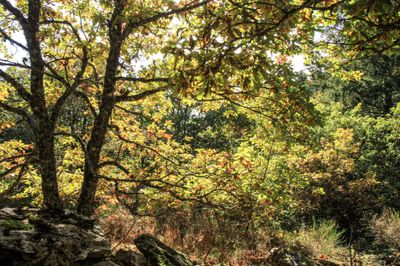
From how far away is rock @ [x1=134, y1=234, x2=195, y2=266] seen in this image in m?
4.86

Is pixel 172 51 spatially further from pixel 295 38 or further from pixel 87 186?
pixel 87 186

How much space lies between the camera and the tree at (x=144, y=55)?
8.44ft

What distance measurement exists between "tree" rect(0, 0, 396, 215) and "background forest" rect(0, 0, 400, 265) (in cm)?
2

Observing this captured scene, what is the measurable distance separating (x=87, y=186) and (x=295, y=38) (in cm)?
407

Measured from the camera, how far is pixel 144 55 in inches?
288

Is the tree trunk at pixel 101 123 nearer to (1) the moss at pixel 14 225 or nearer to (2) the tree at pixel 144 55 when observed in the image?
(2) the tree at pixel 144 55

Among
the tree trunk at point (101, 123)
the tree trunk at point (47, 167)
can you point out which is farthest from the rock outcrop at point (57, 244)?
the tree trunk at point (101, 123)

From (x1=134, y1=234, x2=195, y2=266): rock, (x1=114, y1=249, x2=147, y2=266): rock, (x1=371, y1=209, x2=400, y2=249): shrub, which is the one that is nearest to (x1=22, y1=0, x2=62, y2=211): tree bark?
(x1=114, y1=249, x2=147, y2=266): rock

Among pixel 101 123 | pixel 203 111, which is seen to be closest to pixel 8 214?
pixel 101 123

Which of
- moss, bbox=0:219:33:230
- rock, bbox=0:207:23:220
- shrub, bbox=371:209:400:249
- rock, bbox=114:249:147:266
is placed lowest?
rock, bbox=114:249:147:266

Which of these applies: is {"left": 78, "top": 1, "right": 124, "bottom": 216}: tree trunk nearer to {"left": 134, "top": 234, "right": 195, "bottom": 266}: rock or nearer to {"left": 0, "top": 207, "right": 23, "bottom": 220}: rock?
{"left": 134, "top": 234, "right": 195, "bottom": 266}: rock

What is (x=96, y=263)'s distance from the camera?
396cm

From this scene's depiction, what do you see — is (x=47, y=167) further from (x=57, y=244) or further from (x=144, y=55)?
(x=144, y=55)

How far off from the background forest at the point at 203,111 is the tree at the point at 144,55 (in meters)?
0.02
